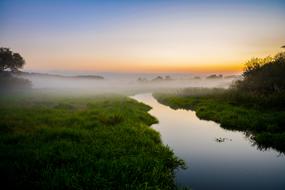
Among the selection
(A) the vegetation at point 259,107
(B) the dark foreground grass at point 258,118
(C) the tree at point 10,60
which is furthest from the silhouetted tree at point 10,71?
(B) the dark foreground grass at point 258,118

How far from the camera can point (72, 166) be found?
10719 mm

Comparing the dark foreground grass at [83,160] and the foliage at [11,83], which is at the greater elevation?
the foliage at [11,83]

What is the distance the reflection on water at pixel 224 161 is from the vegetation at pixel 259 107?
4.58ft

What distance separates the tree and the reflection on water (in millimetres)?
65817

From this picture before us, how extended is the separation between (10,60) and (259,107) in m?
69.1

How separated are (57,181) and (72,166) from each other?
5.17ft

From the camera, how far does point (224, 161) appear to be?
1439 centimetres

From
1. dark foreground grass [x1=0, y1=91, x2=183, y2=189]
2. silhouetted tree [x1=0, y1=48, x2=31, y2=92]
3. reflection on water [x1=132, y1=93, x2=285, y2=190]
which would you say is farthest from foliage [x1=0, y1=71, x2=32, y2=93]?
reflection on water [x1=132, y1=93, x2=285, y2=190]

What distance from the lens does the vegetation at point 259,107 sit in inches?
764

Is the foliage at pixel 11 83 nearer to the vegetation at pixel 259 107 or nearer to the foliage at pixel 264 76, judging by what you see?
the vegetation at pixel 259 107

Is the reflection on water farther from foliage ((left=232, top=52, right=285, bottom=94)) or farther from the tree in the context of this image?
the tree

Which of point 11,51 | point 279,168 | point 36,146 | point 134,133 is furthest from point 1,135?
point 11,51

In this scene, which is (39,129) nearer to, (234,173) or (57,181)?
(57,181)

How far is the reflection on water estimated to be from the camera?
11391 millimetres
